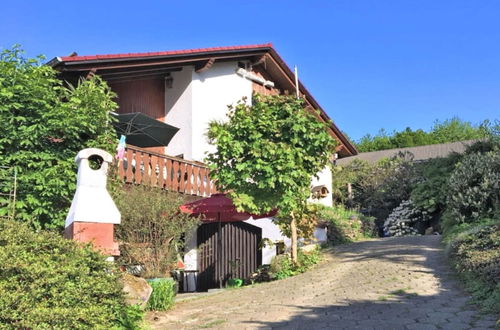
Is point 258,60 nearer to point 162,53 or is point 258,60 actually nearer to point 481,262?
point 162,53

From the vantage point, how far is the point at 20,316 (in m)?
4.84

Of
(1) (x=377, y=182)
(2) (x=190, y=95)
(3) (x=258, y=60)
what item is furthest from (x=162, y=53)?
(1) (x=377, y=182)

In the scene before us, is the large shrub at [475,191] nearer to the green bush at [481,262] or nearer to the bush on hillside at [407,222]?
the green bush at [481,262]

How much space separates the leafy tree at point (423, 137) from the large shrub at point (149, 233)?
46354 mm

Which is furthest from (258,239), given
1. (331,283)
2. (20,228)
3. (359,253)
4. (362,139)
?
(362,139)

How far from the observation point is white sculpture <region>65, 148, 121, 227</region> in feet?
22.5

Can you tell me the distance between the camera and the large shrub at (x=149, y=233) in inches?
322

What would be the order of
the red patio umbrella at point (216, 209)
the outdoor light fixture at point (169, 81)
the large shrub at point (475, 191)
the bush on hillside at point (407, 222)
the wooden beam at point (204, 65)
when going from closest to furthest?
1. the red patio umbrella at point (216, 209)
2. the large shrub at point (475, 191)
3. the wooden beam at point (204, 65)
4. the outdoor light fixture at point (169, 81)
5. the bush on hillside at point (407, 222)

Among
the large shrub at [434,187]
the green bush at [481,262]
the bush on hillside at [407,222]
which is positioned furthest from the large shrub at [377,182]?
the green bush at [481,262]

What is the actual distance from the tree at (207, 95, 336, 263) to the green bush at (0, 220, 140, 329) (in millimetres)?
4160

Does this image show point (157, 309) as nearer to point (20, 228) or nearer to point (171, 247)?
point (171, 247)

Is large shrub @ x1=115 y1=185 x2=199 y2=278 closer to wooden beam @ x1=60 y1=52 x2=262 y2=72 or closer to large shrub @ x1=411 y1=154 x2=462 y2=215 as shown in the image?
wooden beam @ x1=60 y1=52 x2=262 y2=72

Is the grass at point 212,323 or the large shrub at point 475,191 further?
the large shrub at point 475,191

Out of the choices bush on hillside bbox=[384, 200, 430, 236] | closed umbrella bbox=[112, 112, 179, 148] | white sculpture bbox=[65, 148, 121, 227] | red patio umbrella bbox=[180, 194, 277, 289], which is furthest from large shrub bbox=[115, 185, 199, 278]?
bush on hillside bbox=[384, 200, 430, 236]
